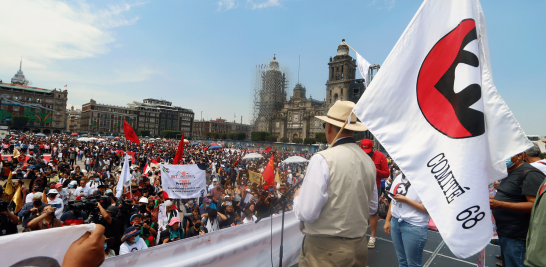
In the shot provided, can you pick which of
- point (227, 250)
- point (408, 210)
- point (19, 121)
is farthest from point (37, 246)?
point (19, 121)

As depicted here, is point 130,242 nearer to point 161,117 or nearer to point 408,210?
point 408,210

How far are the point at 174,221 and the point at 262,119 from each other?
81.2 m

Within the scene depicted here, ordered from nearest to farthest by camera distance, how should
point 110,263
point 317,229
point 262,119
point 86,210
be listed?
point 317,229, point 110,263, point 86,210, point 262,119

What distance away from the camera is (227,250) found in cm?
294

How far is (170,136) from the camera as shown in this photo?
100812 millimetres

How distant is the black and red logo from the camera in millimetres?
1713

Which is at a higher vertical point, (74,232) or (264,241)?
(74,232)

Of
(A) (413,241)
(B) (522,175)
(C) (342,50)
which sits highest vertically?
(C) (342,50)

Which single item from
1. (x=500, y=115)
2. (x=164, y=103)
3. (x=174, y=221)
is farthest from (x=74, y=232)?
(x=164, y=103)

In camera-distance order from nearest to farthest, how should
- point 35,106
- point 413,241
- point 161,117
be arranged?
point 413,241 < point 35,106 < point 161,117

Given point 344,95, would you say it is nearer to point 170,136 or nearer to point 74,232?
point 170,136

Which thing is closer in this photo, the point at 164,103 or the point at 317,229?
the point at 317,229

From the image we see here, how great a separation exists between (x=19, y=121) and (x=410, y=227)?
110 metres

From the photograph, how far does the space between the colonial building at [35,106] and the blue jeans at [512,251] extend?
112649mm
